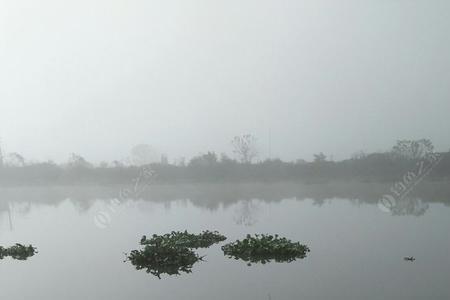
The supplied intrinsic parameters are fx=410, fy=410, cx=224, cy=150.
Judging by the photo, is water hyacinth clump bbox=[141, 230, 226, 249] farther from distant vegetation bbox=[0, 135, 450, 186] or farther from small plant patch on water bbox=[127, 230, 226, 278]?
distant vegetation bbox=[0, 135, 450, 186]

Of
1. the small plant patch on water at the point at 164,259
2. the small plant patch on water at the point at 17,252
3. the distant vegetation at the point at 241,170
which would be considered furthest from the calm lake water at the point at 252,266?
the distant vegetation at the point at 241,170

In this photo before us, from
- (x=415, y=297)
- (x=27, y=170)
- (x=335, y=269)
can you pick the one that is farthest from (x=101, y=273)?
(x=27, y=170)

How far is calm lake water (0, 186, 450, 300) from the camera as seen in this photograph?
38.3 ft

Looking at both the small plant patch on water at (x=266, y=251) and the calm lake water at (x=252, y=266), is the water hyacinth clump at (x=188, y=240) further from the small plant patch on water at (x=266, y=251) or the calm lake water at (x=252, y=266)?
the small plant patch on water at (x=266, y=251)

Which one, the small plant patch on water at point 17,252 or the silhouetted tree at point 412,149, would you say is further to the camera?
the silhouetted tree at point 412,149

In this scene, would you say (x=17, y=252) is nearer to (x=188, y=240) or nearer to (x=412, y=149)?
(x=188, y=240)

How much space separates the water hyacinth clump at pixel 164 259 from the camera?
14.3 meters

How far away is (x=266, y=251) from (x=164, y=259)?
3.84 metres

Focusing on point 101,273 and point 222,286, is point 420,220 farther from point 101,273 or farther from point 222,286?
point 101,273

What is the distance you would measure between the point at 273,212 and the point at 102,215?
12758 millimetres

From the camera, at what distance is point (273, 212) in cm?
2945

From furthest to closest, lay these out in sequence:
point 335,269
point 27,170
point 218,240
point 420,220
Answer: point 27,170
point 420,220
point 218,240
point 335,269

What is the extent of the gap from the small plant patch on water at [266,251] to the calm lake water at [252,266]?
50 cm

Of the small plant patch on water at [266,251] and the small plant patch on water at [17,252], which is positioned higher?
the small plant patch on water at [266,251]
